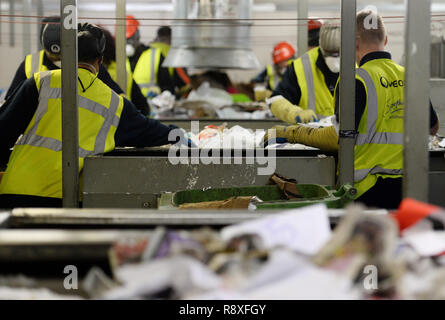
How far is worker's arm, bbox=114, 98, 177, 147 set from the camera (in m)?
3.25

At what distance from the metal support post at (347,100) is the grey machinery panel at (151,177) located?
169 mm

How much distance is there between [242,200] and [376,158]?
1.02 metres

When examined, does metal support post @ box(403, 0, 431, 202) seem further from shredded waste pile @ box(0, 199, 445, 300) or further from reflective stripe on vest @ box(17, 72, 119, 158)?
reflective stripe on vest @ box(17, 72, 119, 158)

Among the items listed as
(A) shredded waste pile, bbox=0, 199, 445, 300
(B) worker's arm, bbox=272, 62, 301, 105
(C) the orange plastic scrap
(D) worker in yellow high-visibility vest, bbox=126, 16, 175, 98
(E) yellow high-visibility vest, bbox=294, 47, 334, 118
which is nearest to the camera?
(A) shredded waste pile, bbox=0, 199, 445, 300

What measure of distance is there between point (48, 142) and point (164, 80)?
18.0 ft

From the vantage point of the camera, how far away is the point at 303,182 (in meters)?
3.10

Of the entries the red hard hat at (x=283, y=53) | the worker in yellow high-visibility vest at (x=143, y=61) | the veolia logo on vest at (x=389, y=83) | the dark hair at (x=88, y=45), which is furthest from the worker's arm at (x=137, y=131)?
the red hard hat at (x=283, y=53)

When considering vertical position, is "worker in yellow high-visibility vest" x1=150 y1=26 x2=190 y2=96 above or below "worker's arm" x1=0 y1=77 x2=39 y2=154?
above

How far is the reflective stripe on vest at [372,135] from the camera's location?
3199mm

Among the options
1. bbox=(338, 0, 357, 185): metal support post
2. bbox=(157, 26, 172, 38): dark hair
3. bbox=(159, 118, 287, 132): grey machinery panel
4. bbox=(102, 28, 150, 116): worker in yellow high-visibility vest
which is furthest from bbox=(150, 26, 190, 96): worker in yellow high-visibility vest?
bbox=(338, 0, 357, 185): metal support post

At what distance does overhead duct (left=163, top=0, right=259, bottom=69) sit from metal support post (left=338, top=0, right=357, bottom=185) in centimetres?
Result: 359

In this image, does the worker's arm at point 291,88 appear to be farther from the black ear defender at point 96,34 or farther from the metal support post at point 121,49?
the black ear defender at point 96,34

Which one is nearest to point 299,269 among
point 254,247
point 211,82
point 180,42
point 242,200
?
point 254,247
